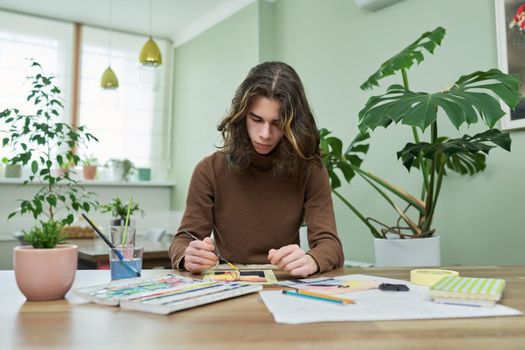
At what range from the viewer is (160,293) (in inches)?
33.4

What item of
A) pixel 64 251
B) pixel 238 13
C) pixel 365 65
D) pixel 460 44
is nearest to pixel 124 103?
pixel 238 13

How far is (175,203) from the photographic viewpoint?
5.14 m

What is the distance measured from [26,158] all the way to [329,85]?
2.05 m

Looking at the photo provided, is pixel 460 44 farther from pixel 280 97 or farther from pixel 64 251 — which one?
pixel 64 251

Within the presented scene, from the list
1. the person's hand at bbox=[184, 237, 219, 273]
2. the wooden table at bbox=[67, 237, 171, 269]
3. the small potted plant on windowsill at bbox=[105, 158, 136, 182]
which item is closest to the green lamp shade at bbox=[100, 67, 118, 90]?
the small potted plant on windowsill at bbox=[105, 158, 136, 182]

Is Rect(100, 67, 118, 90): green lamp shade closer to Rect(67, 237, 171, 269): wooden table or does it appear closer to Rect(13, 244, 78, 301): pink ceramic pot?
Rect(67, 237, 171, 269): wooden table

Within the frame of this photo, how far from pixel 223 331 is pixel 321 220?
0.93 meters

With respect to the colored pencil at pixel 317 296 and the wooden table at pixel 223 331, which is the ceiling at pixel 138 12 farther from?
the wooden table at pixel 223 331

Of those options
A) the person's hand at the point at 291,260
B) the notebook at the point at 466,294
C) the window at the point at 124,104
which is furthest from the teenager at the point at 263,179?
the window at the point at 124,104

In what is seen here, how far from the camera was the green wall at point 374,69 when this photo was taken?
2305 millimetres

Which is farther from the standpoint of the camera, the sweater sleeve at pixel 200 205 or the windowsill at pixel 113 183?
the windowsill at pixel 113 183

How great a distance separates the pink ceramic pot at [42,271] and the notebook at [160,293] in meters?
0.04

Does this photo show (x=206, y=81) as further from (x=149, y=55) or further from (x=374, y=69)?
(x=374, y=69)

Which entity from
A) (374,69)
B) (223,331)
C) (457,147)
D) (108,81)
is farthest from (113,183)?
(223,331)
